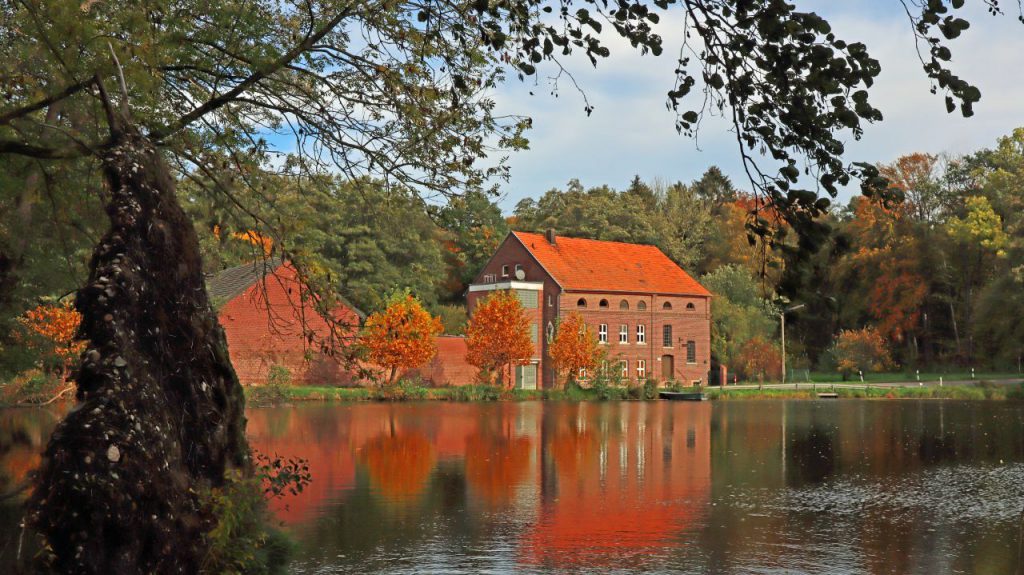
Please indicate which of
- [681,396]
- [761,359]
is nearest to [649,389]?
[681,396]

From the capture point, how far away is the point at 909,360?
2921 inches

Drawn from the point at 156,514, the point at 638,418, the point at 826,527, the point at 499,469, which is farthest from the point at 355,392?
the point at 156,514

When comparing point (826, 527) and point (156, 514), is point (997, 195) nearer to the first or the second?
point (826, 527)

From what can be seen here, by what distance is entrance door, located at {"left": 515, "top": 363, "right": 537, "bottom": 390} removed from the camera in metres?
59.7

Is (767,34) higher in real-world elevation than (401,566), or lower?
higher

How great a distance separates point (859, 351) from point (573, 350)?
2389cm

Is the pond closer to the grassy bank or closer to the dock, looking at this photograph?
the grassy bank

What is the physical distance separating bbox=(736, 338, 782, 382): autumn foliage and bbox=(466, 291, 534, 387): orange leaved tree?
20.6 m

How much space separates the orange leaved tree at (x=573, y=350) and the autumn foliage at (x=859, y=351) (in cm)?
2116

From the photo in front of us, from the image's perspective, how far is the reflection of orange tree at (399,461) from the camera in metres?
18.8

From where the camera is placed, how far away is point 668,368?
66000 millimetres

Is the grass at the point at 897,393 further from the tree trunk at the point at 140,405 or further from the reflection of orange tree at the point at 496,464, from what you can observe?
the tree trunk at the point at 140,405

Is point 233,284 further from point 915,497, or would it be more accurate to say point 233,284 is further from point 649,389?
point 915,497

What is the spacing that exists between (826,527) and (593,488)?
501cm
